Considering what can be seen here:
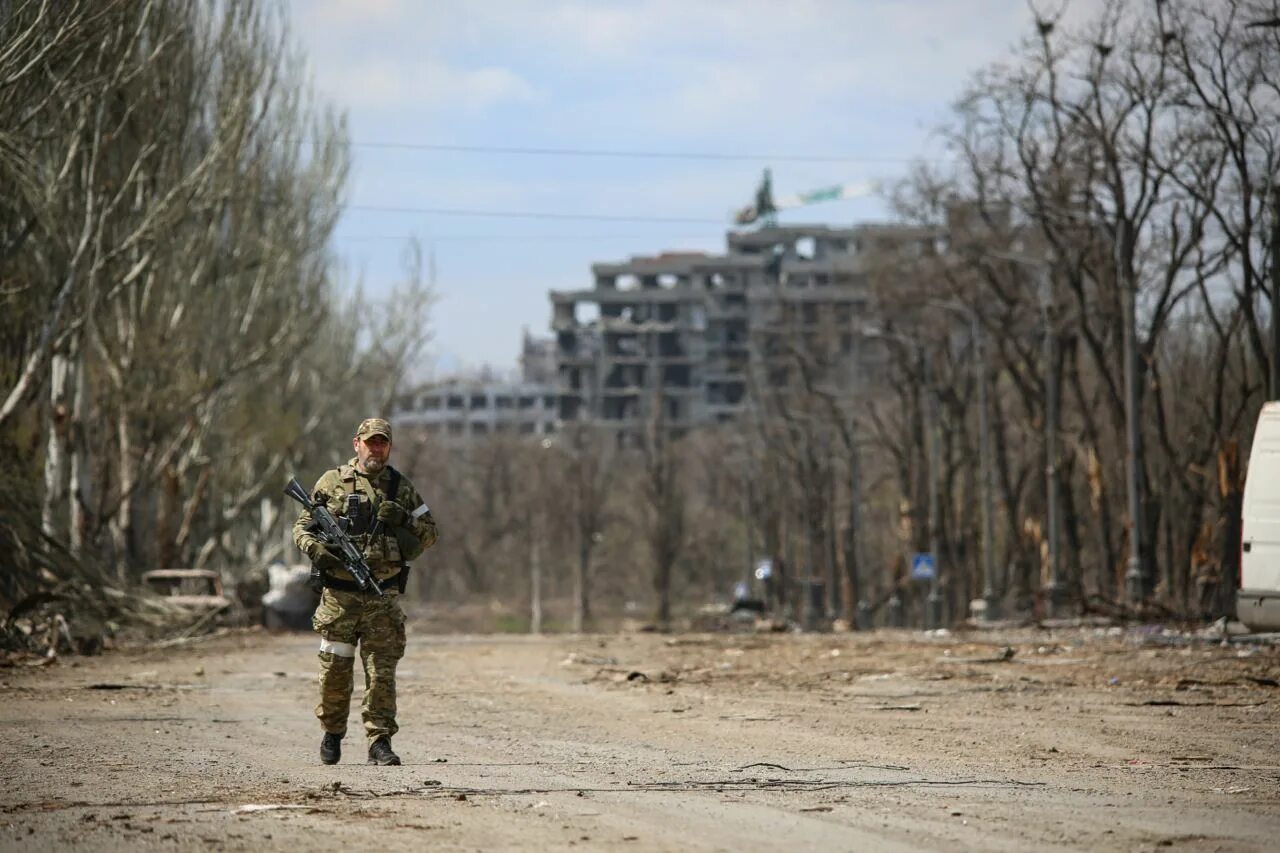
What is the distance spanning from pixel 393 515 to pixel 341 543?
1.11 feet

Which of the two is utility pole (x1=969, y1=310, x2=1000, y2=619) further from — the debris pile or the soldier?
the soldier

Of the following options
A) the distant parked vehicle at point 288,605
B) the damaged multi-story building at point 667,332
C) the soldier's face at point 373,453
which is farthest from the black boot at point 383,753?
the damaged multi-story building at point 667,332

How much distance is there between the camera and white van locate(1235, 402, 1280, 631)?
77.2 ft

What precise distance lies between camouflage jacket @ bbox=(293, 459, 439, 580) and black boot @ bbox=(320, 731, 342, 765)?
946mm

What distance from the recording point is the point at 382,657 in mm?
11867

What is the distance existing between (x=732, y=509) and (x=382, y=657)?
3715 inches

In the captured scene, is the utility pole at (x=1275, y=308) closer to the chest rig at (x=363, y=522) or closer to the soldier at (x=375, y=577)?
the soldier at (x=375, y=577)

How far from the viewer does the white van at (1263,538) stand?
2353 centimetres

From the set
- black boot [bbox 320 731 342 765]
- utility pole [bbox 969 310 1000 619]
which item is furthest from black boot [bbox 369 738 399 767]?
utility pole [bbox 969 310 1000 619]

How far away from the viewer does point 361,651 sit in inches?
460

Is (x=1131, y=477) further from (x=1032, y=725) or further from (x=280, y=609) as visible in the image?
(x=1032, y=725)

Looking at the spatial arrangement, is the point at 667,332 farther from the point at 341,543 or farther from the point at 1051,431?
the point at 341,543

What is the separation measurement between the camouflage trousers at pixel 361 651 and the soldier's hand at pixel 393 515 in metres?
0.39

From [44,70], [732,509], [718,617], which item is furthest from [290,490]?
[732,509]
